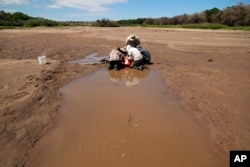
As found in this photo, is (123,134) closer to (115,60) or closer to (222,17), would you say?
(115,60)

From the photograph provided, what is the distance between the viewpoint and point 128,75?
813cm

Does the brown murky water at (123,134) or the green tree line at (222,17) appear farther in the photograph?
the green tree line at (222,17)

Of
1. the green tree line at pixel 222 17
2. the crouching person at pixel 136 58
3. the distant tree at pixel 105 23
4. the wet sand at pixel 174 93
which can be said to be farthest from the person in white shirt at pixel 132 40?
the distant tree at pixel 105 23

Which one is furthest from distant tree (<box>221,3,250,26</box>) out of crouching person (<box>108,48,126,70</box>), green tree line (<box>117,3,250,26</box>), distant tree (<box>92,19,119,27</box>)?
crouching person (<box>108,48,126,70</box>)

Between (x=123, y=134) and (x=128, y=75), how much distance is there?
14.2ft

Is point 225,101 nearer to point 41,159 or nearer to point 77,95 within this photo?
point 77,95

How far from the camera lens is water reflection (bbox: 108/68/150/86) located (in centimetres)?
742

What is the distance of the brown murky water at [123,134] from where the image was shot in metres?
3.29

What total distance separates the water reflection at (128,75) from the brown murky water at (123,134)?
117 centimetres

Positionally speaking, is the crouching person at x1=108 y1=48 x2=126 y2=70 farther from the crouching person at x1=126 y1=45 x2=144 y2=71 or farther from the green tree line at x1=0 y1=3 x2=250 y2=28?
the green tree line at x1=0 y1=3 x2=250 y2=28

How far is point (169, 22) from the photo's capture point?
5084cm

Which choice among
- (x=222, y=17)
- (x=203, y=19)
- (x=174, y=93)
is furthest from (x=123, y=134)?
(x=203, y=19)

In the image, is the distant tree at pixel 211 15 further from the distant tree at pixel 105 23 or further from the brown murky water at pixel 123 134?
the brown murky water at pixel 123 134

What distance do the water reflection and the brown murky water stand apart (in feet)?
3.84
